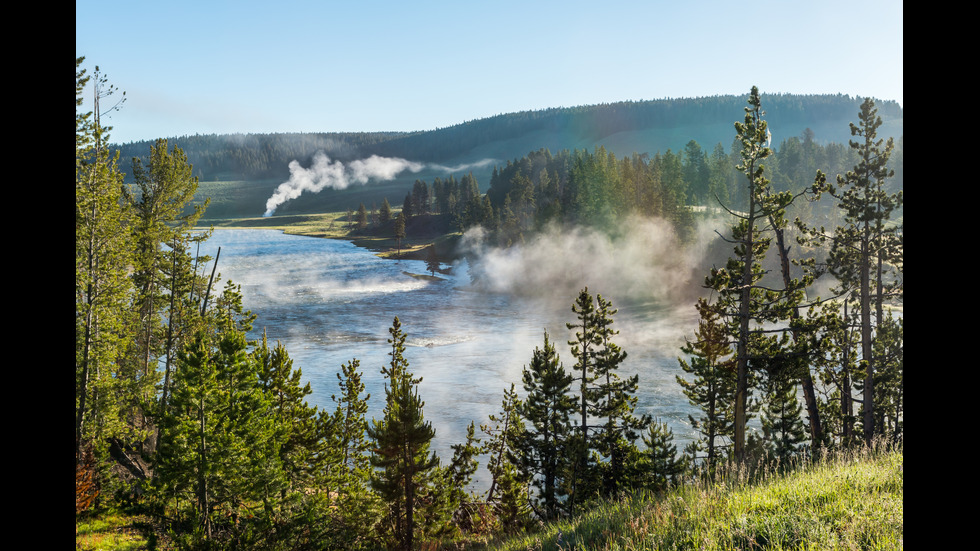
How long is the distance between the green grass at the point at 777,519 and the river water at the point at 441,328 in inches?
1052

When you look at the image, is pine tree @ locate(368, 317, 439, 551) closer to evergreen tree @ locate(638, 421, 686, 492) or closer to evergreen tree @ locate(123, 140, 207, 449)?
evergreen tree @ locate(638, 421, 686, 492)

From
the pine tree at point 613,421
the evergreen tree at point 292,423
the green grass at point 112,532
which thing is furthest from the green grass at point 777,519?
the evergreen tree at point 292,423

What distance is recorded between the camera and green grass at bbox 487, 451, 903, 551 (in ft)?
18.4

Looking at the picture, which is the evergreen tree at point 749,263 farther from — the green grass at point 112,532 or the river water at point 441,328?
the green grass at point 112,532

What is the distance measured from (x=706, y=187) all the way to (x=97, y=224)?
120402 millimetres

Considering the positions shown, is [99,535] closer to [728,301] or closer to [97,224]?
[97,224]

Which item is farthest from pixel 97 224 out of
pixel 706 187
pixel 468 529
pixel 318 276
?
pixel 706 187

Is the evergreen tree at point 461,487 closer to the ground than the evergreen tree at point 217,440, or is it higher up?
closer to the ground

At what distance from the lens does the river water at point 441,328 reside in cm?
4300

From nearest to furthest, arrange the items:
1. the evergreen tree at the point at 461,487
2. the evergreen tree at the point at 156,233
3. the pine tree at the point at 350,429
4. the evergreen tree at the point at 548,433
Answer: the evergreen tree at the point at 461,487 < the evergreen tree at the point at 548,433 < the pine tree at the point at 350,429 < the evergreen tree at the point at 156,233

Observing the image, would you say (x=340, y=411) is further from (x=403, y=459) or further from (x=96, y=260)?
(x=96, y=260)

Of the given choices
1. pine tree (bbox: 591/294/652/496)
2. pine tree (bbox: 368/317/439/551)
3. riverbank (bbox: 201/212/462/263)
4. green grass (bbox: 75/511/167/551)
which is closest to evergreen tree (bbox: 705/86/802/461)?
pine tree (bbox: 591/294/652/496)
